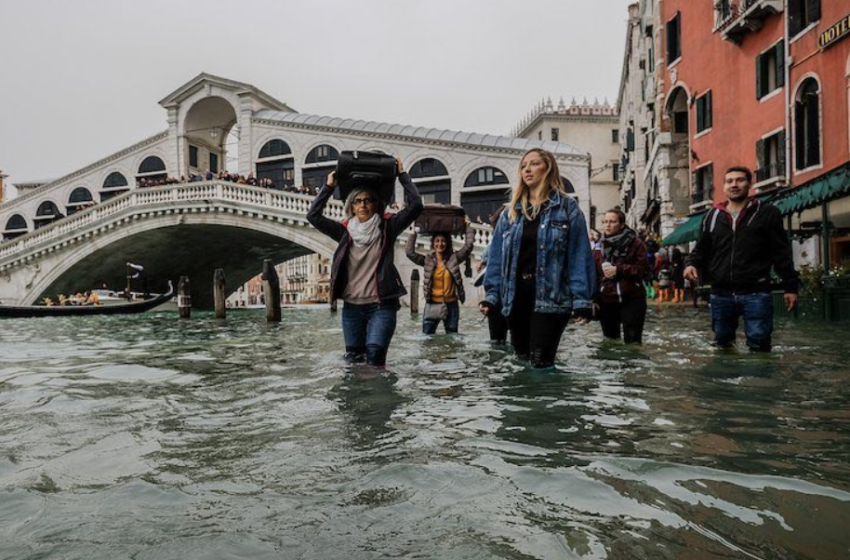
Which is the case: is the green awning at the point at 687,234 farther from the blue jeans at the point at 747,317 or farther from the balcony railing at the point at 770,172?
the blue jeans at the point at 747,317

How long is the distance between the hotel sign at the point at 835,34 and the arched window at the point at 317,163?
75.6 feet

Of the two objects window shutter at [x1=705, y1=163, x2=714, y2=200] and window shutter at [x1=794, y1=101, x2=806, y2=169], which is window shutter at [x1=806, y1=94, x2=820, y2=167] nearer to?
window shutter at [x1=794, y1=101, x2=806, y2=169]

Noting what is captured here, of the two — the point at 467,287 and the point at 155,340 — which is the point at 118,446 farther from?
the point at 467,287

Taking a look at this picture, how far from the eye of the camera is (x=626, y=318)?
6711 mm

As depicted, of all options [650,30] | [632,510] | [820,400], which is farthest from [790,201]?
[650,30]

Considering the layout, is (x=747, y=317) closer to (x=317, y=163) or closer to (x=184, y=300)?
(x=184, y=300)

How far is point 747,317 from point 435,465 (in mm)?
3994

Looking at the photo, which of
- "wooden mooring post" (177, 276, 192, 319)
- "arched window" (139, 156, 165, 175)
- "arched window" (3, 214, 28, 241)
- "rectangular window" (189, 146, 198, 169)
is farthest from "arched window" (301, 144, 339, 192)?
"arched window" (3, 214, 28, 241)

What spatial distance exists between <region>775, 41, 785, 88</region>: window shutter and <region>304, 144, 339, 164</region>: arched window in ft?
70.6

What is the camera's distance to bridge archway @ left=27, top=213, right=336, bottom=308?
26.5 metres

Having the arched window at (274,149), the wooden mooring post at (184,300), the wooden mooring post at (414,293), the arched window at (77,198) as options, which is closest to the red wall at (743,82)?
the wooden mooring post at (414,293)

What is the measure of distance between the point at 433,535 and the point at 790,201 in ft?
36.7

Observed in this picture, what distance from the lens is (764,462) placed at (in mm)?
2463

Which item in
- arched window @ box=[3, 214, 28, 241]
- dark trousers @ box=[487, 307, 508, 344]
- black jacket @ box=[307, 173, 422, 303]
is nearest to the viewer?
black jacket @ box=[307, 173, 422, 303]
